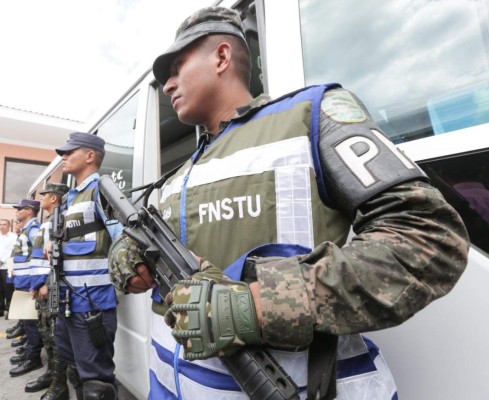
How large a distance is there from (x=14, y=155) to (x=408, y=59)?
1293 cm

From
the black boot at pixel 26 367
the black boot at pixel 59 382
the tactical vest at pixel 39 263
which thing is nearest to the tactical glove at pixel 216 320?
the black boot at pixel 59 382

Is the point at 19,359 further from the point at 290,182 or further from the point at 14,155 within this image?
the point at 14,155

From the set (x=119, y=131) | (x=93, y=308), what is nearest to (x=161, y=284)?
(x=93, y=308)

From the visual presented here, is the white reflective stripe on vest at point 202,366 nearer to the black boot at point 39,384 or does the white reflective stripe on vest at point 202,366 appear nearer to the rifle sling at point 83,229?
the rifle sling at point 83,229

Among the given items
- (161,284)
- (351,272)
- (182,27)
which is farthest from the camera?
(182,27)

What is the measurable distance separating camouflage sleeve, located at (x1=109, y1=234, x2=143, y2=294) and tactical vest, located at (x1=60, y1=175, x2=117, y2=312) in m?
1.24

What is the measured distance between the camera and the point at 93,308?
6.90 feet

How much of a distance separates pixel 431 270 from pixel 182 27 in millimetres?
1067

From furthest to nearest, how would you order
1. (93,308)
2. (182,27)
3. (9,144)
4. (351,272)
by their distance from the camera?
1. (9,144)
2. (93,308)
3. (182,27)
4. (351,272)

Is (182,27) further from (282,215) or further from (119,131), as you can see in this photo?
(119,131)

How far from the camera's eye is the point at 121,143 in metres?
2.48

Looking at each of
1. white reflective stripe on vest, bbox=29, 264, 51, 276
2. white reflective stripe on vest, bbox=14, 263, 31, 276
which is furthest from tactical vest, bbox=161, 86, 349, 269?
white reflective stripe on vest, bbox=14, 263, 31, 276

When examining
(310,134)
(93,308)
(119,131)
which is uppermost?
(119,131)

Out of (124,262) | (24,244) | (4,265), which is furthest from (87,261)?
(4,265)
